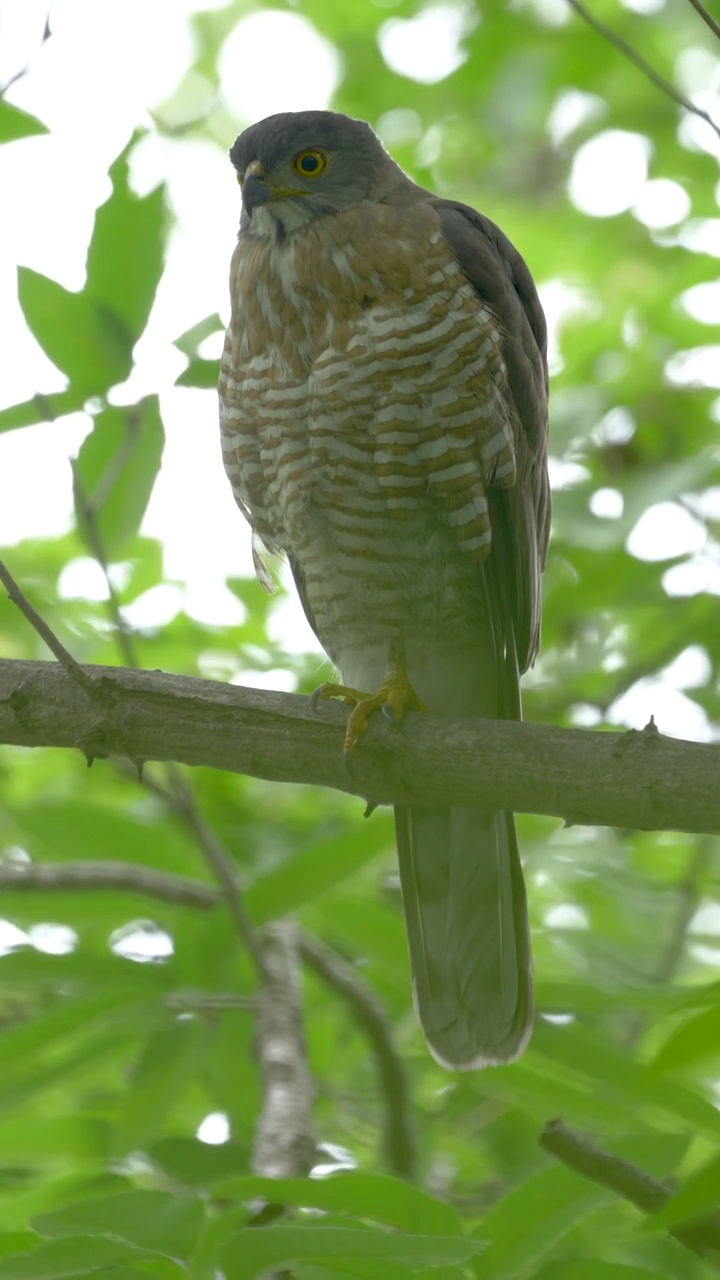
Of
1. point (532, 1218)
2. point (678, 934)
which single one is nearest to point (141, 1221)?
point (532, 1218)

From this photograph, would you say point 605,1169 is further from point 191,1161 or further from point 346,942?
point 346,942

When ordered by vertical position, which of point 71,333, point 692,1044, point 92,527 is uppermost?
point 71,333

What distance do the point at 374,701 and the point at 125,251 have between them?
1073 mm

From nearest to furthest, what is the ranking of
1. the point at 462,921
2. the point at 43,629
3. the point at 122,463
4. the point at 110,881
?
the point at 43,629, the point at 122,463, the point at 110,881, the point at 462,921

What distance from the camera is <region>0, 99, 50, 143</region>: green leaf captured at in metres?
2.52

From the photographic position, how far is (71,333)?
2.67 metres

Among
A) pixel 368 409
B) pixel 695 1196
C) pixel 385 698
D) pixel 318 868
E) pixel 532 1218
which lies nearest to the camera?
pixel 695 1196

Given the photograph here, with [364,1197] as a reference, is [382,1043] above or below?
above

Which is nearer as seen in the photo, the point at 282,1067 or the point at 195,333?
the point at 282,1067

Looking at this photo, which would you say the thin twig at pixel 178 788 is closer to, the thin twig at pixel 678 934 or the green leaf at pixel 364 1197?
the green leaf at pixel 364 1197

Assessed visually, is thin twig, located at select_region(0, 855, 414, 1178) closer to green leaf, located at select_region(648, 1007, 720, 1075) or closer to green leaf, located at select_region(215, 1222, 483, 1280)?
green leaf, located at select_region(215, 1222, 483, 1280)

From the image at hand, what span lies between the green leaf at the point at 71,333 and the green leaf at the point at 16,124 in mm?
257

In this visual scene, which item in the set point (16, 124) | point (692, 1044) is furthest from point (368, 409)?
point (692, 1044)

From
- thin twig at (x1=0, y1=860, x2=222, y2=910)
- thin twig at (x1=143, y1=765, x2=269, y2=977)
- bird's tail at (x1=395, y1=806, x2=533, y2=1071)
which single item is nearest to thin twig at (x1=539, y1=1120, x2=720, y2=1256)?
thin twig at (x1=143, y1=765, x2=269, y2=977)
